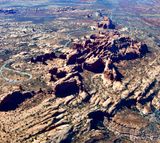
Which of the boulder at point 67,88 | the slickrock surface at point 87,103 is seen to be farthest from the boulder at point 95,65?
the boulder at point 67,88

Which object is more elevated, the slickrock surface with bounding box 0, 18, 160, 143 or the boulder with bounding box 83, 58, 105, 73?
the boulder with bounding box 83, 58, 105, 73

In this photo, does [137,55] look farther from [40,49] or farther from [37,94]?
[37,94]

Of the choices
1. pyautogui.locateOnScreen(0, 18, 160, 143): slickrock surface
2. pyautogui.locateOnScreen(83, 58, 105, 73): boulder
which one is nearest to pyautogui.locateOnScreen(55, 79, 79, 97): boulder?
pyautogui.locateOnScreen(0, 18, 160, 143): slickrock surface

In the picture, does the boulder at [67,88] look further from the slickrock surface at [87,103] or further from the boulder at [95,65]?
the boulder at [95,65]

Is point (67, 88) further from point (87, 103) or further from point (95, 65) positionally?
point (95, 65)

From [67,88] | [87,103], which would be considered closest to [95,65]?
[67,88]

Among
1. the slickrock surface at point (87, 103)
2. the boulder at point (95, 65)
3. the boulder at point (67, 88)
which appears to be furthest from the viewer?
the boulder at point (95, 65)

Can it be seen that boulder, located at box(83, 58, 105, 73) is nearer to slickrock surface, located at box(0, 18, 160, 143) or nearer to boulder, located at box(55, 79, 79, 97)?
slickrock surface, located at box(0, 18, 160, 143)

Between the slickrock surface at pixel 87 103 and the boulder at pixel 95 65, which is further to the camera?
the boulder at pixel 95 65
